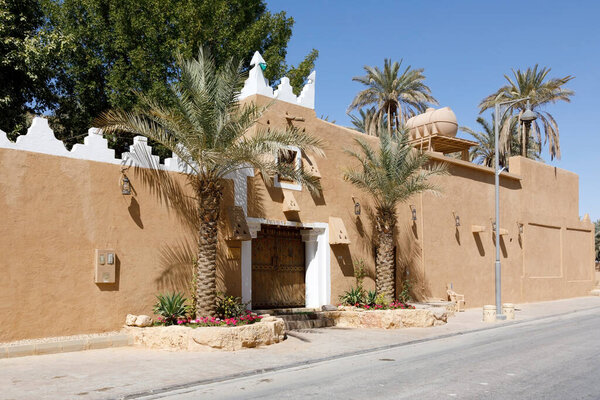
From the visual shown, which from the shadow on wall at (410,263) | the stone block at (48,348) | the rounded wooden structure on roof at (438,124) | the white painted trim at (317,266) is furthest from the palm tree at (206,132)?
the rounded wooden structure on roof at (438,124)

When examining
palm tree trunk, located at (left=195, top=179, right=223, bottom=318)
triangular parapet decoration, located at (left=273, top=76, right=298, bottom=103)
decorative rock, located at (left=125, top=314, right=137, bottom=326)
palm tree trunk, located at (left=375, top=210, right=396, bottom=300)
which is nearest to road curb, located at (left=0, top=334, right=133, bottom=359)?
decorative rock, located at (left=125, top=314, right=137, bottom=326)

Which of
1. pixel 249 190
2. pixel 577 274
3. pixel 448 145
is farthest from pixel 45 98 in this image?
pixel 577 274

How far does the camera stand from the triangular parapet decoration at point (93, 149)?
12508mm

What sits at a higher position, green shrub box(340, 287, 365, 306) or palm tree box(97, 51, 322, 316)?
palm tree box(97, 51, 322, 316)

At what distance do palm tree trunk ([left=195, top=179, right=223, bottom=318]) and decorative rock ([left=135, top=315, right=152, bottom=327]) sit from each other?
1.12 metres

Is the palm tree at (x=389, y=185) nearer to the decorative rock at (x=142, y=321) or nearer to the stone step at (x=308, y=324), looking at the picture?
the stone step at (x=308, y=324)

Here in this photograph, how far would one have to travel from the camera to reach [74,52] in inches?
892

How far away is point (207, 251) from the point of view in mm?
12836

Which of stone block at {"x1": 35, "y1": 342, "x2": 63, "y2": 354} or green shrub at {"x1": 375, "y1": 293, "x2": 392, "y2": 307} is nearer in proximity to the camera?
stone block at {"x1": 35, "y1": 342, "x2": 63, "y2": 354}

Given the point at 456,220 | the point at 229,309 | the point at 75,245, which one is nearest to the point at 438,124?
the point at 456,220

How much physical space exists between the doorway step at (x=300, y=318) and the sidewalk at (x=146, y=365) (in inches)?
27.3

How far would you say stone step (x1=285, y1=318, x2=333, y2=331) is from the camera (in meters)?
15.5

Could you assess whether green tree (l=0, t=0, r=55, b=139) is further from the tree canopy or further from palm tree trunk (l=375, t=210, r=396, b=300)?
palm tree trunk (l=375, t=210, r=396, b=300)

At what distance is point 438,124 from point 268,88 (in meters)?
10.8
